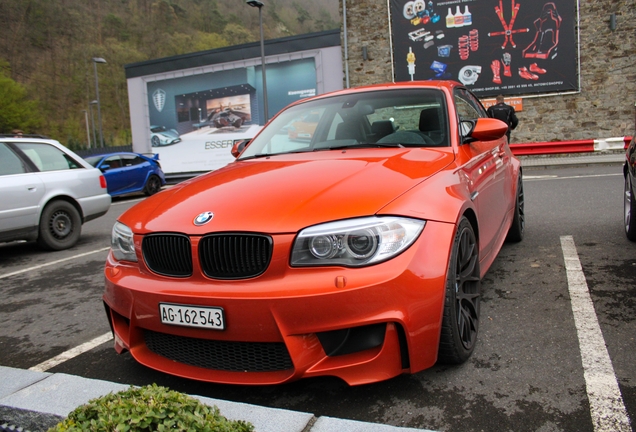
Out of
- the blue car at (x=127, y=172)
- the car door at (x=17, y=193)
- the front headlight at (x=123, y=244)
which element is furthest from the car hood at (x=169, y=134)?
the front headlight at (x=123, y=244)

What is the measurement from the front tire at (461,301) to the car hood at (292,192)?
0.39 metres

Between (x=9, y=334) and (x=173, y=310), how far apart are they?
205 centimetres

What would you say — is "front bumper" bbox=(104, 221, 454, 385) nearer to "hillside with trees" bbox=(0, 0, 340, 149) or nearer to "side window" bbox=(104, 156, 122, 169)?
"side window" bbox=(104, 156, 122, 169)

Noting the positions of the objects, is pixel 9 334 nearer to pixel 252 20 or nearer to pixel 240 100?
pixel 240 100

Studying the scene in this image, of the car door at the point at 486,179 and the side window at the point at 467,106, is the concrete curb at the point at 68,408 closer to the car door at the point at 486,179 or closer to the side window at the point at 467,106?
the car door at the point at 486,179

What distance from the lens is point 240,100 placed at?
74.4 feet

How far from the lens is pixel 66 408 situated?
2.08 meters

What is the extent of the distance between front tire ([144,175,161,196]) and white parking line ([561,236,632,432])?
1367 cm

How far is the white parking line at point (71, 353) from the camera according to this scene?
312 cm

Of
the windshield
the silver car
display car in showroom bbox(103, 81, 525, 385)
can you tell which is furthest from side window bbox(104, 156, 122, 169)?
display car in showroom bbox(103, 81, 525, 385)

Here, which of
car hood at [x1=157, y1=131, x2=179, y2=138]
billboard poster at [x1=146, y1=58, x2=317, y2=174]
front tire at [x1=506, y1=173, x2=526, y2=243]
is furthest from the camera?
car hood at [x1=157, y1=131, x2=179, y2=138]

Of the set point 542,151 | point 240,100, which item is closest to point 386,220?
point 542,151

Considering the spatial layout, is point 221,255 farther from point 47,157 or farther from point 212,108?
point 212,108

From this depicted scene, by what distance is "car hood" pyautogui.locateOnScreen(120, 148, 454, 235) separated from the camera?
2.42 m
